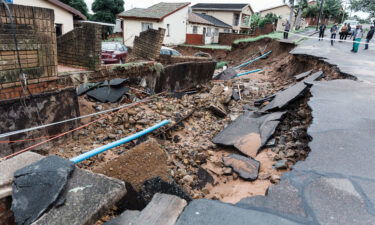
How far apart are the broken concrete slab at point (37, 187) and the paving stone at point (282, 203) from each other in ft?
4.54

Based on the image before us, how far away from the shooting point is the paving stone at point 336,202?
1736 mm

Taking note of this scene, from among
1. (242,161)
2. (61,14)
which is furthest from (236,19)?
(242,161)

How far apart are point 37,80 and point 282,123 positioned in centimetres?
485

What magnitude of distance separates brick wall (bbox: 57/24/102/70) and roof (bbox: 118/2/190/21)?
2042 centimetres

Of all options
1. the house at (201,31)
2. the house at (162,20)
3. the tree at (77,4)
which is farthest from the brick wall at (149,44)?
the tree at (77,4)

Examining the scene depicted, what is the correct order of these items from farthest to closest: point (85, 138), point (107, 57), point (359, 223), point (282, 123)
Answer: point (107, 57) < point (85, 138) < point (282, 123) < point (359, 223)

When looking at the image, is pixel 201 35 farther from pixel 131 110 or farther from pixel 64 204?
pixel 64 204

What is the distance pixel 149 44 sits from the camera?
8039 mm

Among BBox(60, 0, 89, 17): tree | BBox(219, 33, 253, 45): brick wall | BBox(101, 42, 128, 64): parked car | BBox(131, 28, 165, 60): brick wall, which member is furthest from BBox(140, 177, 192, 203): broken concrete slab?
BBox(60, 0, 89, 17): tree

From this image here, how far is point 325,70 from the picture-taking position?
297 inches

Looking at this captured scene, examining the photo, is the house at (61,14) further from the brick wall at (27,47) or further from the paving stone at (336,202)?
the paving stone at (336,202)

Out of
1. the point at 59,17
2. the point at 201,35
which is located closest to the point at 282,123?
the point at 59,17

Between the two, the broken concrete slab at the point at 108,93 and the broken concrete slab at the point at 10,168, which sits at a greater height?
the broken concrete slab at the point at 10,168

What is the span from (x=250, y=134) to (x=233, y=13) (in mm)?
37462
